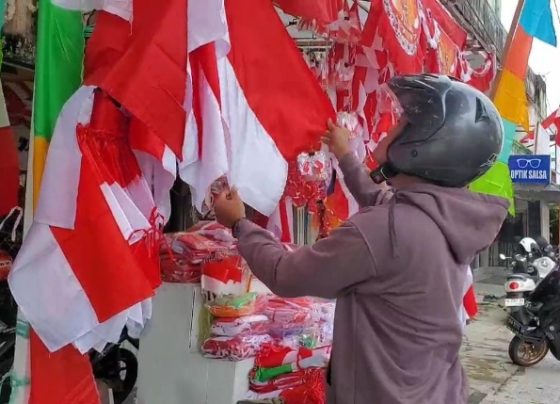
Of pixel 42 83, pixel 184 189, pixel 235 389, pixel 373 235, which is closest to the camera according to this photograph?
pixel 373 235

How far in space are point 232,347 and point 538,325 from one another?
18.4 feet

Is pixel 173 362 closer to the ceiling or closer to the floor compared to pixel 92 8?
closer to the floor

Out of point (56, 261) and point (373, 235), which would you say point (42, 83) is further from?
point (373, 235)

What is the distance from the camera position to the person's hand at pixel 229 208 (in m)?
1.93

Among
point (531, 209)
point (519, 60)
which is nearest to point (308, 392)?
point (519, 60)

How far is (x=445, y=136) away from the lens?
1.76 m

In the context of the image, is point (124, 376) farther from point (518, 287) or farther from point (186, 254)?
point (518, 287)

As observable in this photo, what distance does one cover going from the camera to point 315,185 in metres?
3.17

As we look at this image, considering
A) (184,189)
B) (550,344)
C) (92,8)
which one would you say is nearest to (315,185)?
(184,189)

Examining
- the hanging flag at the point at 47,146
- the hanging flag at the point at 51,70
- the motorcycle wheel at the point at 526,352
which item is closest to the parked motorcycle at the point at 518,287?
the motorcycle wheel at the point at 526,352

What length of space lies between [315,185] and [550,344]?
5.16m

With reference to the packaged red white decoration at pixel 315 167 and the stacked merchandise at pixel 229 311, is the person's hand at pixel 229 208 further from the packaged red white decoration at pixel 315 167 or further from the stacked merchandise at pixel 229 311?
the packaged red white decoration at pixel 315 167

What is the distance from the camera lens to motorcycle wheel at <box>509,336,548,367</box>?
7.45 meters

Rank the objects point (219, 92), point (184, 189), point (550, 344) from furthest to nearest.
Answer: point (550, 344) < point (184, 189) < point (219, 92)
